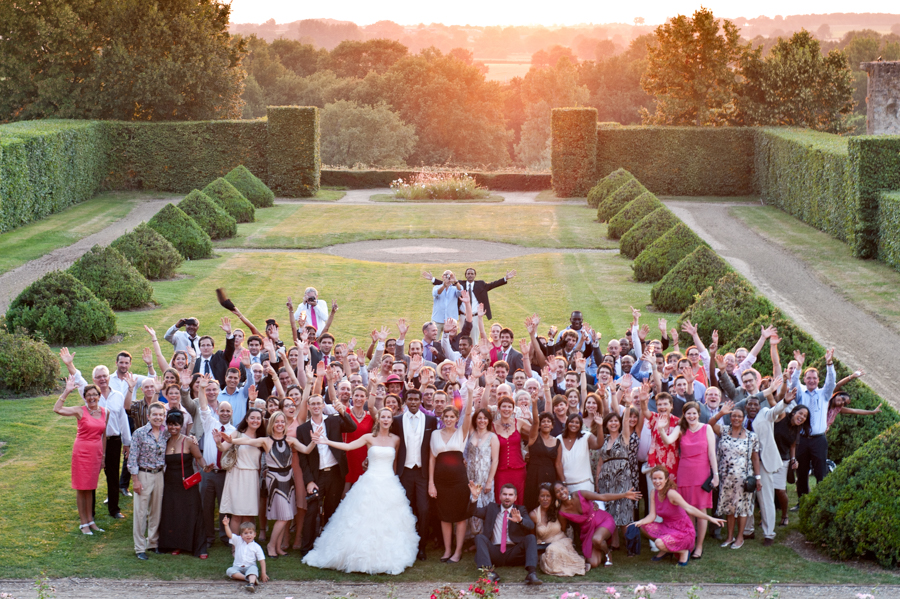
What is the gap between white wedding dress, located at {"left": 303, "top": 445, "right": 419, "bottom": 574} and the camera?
10445 mm

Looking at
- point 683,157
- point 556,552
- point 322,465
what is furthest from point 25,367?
point 683,157

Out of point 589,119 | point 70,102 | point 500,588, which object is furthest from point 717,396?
point 70,102

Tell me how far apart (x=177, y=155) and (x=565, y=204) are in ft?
62.0

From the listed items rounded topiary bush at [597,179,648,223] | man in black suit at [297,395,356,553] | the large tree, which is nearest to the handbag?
man in black suit at [297,395,356,553]

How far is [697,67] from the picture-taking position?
5084 centimetres

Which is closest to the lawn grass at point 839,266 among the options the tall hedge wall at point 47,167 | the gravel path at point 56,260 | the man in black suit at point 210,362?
the man in black suit at point 210,362

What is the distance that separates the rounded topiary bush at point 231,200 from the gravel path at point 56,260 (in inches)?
125

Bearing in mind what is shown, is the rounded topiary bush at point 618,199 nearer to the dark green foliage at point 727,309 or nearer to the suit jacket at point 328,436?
the dark green foliage at point 727,309

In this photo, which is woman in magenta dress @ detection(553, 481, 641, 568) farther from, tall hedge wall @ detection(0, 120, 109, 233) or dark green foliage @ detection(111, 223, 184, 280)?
tall hedge wall @ detection(0, 120, 109, 233)

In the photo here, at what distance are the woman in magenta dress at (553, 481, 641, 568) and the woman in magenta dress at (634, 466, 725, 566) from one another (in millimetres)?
265

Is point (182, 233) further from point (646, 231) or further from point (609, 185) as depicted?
point (609, 185)

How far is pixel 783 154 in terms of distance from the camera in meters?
40.7

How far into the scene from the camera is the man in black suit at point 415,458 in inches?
432

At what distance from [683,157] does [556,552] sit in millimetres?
40071
